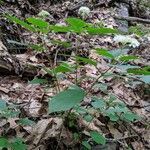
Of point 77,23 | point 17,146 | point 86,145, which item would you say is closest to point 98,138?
point 86,145

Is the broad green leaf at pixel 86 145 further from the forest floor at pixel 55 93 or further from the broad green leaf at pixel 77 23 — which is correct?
the broad green leaf at pixel 77 23

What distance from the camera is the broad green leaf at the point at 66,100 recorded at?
1676 millimetres

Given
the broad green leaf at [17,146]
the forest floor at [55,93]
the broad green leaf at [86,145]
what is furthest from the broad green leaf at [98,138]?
the broad green leaf at [17,146]

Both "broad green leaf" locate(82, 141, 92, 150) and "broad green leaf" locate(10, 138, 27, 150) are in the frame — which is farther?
"broad green leaf" locate(82, 141, 92, 150)

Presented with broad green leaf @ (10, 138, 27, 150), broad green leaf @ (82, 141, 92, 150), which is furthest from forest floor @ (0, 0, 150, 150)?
broad green leaf @ (10, 138, 27, 150)

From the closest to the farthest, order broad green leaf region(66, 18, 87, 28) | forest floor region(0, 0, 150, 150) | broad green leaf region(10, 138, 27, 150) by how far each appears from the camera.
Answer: broad green leaf region(66, 18, 87, 28)
broad green leaf region(10, 138, 27, 150)
forest floor region(0, 0, 150, 150)

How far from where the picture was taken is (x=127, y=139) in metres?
2.65

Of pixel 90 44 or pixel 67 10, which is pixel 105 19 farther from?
pixel 90 44

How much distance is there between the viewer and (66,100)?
1.73 metres

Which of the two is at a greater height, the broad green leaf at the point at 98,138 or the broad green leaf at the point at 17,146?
the broad green leaf at the point at 17,146

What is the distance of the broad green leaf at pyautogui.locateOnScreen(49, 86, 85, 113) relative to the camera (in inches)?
66.0

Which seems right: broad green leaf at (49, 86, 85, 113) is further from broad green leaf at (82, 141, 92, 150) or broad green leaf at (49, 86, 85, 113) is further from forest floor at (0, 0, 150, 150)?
broad green leaf at (82, 141, 92, 150)

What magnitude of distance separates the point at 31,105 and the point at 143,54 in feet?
7.88

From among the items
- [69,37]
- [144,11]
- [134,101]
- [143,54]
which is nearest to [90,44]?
[69,37]
